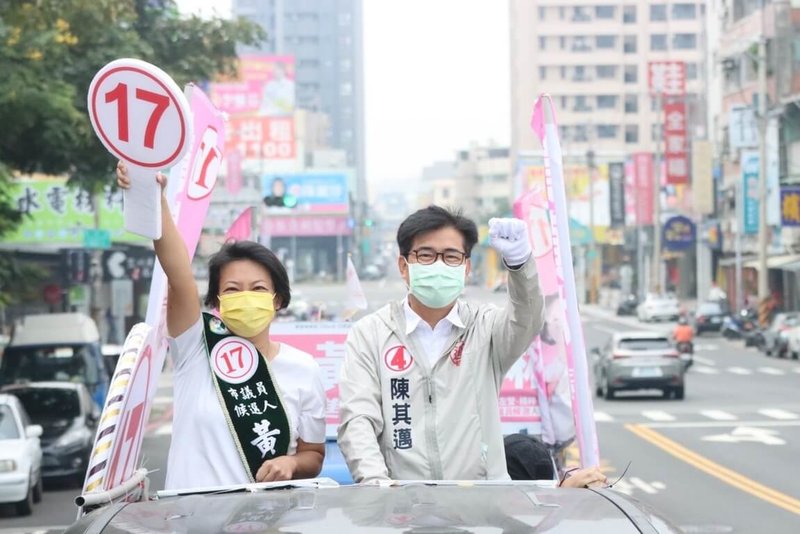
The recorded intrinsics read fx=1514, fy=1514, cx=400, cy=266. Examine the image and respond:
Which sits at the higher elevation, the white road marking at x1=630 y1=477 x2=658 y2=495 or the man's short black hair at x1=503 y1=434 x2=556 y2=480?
the man's short black hair at x1=503 y1=434 x2=556 y2=480

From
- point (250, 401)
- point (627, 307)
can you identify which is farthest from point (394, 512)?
point (627, 307)

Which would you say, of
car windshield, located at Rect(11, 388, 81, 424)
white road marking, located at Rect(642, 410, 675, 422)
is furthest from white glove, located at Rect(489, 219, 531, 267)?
white road marking, located at Rect(642, 410, 675, 422)

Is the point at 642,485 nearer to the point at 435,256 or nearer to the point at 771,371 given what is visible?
the point at 435,256

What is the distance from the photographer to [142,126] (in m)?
5.02

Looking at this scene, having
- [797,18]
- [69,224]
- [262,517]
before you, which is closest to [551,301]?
[262,517]

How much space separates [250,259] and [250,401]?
1.90 feet

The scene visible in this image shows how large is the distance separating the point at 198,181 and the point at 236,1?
17516 centimetres

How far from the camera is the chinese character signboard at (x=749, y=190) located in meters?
58.1

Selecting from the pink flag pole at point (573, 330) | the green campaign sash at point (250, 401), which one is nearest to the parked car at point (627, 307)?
the pink flag pole at point (573, 330)

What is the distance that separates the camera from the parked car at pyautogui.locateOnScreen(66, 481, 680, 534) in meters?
3.43

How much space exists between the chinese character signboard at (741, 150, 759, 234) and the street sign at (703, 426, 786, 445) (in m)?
33.9

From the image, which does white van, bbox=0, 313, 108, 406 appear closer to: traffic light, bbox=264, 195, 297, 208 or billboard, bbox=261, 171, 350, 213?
traffic light, bbox=264, 195, 297, 208

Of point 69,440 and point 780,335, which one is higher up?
point 69,440

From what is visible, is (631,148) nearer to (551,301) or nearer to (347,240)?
(347,240)
